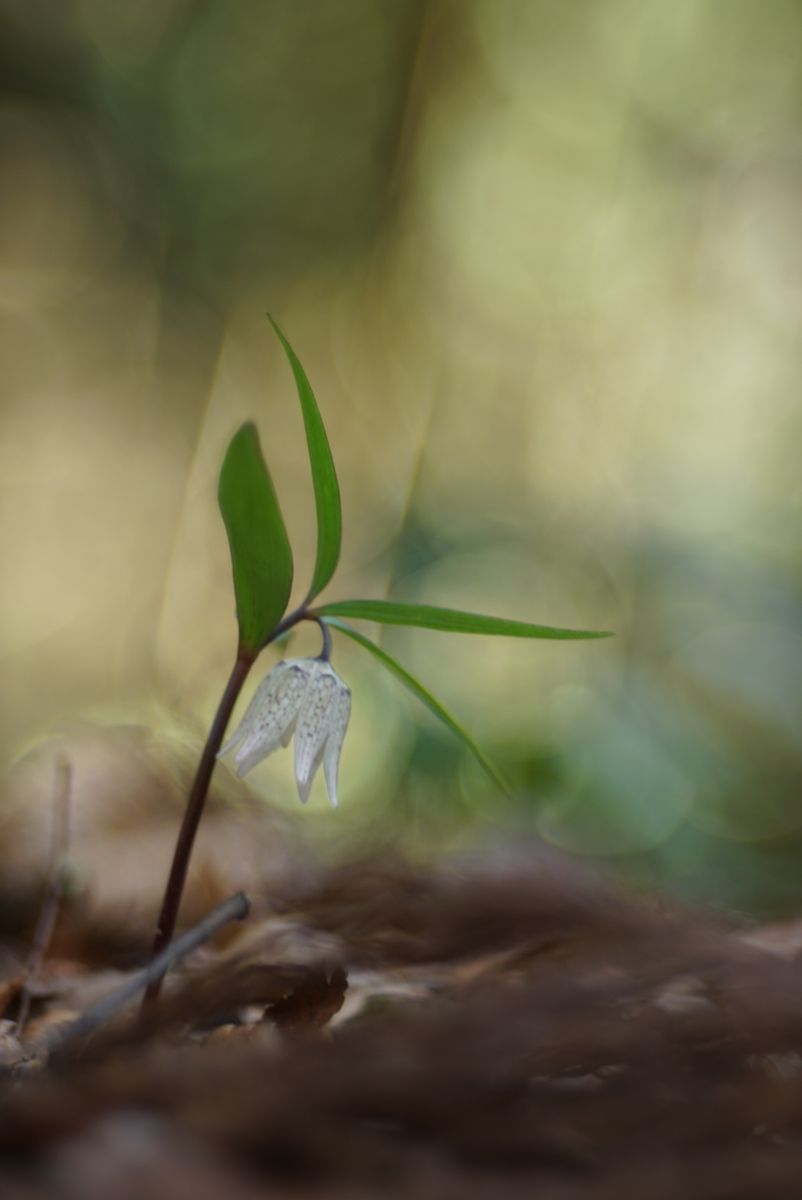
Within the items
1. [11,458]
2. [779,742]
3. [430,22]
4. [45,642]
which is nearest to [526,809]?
[779,742]

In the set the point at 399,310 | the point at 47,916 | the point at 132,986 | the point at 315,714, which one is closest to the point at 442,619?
the point at 315,714

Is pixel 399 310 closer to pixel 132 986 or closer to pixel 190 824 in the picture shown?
pixel 190 824

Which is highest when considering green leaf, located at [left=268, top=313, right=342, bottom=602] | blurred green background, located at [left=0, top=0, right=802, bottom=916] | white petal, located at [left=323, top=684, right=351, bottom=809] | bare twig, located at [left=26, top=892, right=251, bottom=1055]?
blurred green background, located at [left=0, top=0, right=802, bottom=916]

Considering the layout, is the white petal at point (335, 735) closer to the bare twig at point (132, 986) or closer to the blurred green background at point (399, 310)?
the bare twig at point (132, 986)

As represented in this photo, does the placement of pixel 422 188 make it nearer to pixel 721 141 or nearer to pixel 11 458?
pixel 721 141

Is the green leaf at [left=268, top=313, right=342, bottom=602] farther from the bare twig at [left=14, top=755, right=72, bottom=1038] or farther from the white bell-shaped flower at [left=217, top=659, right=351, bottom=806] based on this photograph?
the bare twig at [left=14, top=755, right=72, bottom=1038]

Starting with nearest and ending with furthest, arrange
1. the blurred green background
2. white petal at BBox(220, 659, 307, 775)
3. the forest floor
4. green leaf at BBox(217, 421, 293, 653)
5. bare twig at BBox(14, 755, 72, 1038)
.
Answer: the forest floor < green leaf at BBox(217, 421, 293, 653) < bare twig at BBox(14, 755, 72, 1038) < white petal at BBox(220, 659, 307, 775) < the blurred green background

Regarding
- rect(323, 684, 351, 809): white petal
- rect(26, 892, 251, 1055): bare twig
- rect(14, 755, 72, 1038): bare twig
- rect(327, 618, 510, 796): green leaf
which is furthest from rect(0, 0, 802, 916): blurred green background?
rect(26, 892, 251, 1055): bare twig
